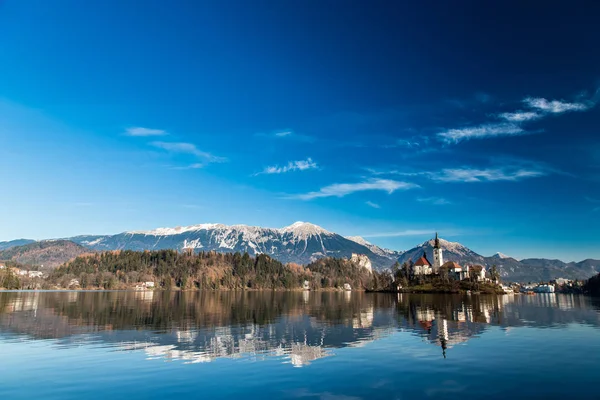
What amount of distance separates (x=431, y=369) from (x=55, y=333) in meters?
54.1

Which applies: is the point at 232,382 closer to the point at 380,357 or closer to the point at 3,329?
the point at 380,357

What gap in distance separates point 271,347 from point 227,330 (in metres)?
17.4

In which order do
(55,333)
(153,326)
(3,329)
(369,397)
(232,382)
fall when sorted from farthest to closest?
(153,326) → (3,329) → (55,333) → (232,382) → (369,397)

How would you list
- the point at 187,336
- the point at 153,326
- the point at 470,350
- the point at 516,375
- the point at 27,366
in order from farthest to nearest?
the point at 153,326 < the point at 187,336 < the point at 470,350 < the point at 27,366 < the point at 516,375

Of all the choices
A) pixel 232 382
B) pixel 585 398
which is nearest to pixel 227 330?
pixel 232 382

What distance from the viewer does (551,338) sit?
5403 centimetres

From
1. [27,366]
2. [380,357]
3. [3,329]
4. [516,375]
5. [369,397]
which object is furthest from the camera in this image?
[3,329]

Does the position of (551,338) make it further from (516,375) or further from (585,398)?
(585,398)

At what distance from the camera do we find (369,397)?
2598cm

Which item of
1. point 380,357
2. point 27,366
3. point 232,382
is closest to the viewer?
point 232,382

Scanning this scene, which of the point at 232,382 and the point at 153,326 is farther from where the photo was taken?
the point at 153,326

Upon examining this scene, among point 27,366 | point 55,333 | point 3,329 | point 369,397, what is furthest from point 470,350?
point 3,329

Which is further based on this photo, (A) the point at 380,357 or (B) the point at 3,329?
(B) the point at 3,329

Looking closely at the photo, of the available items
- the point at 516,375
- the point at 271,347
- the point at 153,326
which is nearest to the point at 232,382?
the point at 271,347
